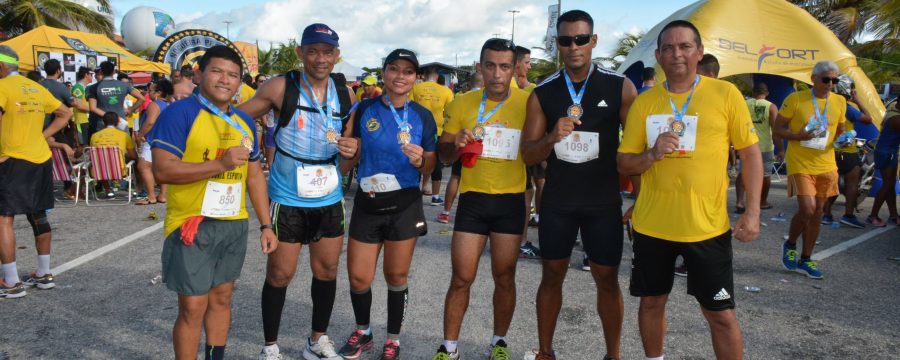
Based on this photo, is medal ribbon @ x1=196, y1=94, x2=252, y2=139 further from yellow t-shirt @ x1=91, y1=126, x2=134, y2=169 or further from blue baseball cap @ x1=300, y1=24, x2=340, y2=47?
yellow t-shirt @ x1=91, y1=126, x2=134, y2=169

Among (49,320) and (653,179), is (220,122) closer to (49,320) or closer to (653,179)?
(653,179)

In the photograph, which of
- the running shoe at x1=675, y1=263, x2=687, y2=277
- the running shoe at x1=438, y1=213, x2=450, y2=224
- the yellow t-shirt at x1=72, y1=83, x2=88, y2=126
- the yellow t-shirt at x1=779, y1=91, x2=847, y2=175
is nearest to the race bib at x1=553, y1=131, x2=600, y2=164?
the running shoe at x1=675, y1=263, x2=687, y2=277

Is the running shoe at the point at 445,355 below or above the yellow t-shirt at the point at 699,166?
below

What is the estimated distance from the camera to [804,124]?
19.6 ft

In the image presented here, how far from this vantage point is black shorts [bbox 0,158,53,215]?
16.5 ft

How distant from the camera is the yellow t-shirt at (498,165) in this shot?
3699 millimetres

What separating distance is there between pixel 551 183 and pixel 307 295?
2582 mm

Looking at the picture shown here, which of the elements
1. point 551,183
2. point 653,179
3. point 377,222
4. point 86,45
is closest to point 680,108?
point 653,179

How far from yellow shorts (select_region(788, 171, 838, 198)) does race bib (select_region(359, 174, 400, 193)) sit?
14.3 ft

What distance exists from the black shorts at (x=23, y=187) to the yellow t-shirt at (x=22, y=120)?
0.07m

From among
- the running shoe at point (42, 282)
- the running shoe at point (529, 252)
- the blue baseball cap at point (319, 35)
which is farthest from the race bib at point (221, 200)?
the running shoe at point (529, 252)

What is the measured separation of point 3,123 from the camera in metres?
5.03

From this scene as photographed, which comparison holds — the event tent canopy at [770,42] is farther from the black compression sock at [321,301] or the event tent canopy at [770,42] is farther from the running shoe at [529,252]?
the black compression sock at [321,301]

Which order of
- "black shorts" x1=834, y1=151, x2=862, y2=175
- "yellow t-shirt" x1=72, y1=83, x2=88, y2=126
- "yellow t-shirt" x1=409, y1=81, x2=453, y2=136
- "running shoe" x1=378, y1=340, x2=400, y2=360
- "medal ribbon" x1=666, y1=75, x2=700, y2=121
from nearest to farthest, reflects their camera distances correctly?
"medal ribbon" x1=666, y1=75, x2=700, y2=121
"running shoe" x1=378, y1=340, x2=400, y2=360
"black shorts" x1=834, y1=151, x2=862, y2=175
"yellow t-shirt" x1=409, y1=81, x2=453, y2=136
"yellow t-shirt" x1=72, y1=83, x2=88, y2=126
